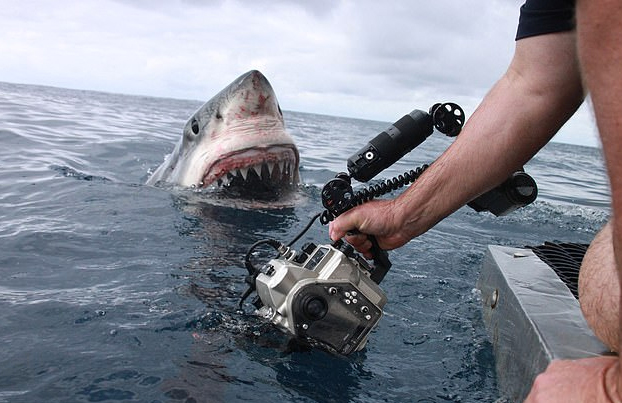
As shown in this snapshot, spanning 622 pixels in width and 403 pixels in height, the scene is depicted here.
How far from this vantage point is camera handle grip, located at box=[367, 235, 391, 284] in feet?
6.88

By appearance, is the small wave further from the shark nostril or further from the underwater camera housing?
the underwater camera housing

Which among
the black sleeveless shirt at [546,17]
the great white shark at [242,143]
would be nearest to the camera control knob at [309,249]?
the black sleeveless shirt at [546,17]

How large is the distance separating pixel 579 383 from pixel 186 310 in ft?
5.96

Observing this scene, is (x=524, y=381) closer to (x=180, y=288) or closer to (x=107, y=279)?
(x=180, y=288)

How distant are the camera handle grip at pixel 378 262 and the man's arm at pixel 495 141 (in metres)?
0.04

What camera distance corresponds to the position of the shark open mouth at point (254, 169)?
15.0 feet

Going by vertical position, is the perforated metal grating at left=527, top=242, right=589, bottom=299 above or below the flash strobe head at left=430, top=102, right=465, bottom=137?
below

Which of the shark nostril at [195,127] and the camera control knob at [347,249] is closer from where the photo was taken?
the camera control knob at [347,249]

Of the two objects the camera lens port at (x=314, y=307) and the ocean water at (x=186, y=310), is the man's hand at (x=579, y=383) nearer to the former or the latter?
the ocean water at (x=186, y=310)

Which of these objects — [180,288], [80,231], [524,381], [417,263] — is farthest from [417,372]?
[80,231]

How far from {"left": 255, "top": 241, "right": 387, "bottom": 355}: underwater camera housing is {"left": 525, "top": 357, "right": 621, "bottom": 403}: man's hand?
84cm

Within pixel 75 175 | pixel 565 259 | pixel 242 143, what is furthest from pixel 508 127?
pixel 75 175

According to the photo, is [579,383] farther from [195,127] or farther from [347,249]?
[195,127]

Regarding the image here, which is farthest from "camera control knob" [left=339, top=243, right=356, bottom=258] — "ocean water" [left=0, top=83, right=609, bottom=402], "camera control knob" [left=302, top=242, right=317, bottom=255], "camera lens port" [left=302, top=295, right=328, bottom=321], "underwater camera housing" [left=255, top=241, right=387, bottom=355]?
"ocean water" [left=0, top=83, right=609, bottom=402]
